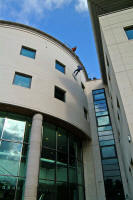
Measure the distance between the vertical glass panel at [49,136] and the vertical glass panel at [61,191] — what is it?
2.72m

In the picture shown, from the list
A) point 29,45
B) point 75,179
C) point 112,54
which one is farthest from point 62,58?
point 75,179

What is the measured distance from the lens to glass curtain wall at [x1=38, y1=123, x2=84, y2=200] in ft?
34.3

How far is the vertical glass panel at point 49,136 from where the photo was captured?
38.7 feet

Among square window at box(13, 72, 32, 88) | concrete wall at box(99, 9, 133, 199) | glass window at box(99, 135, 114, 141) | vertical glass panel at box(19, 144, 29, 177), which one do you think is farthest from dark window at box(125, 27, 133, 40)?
glass window at box(99, 135, 114, 141)

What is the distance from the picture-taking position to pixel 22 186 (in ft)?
30.5

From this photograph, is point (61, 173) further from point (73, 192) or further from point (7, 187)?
point (7, 187)

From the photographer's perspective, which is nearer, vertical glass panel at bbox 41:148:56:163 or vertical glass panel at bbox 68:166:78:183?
vertical glass panel at bbox 41:148:56:163

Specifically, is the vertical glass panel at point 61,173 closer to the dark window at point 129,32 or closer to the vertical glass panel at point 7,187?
the vertical glass panel at point 7,187

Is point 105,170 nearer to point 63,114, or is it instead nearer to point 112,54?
point 63,114

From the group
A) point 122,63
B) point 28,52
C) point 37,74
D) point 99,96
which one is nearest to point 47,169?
point 37,74

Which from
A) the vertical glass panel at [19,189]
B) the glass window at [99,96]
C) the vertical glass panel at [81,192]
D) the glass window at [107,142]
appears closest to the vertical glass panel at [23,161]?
the vertical glass panel at [19,189]

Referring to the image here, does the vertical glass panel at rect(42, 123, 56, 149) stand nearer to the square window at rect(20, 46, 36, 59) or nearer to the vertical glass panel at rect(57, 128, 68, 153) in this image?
the vertical glass panel at rect(57, 128, 68, 153)

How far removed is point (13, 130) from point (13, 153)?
62.5 inches

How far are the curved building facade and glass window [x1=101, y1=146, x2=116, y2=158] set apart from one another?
267cm
